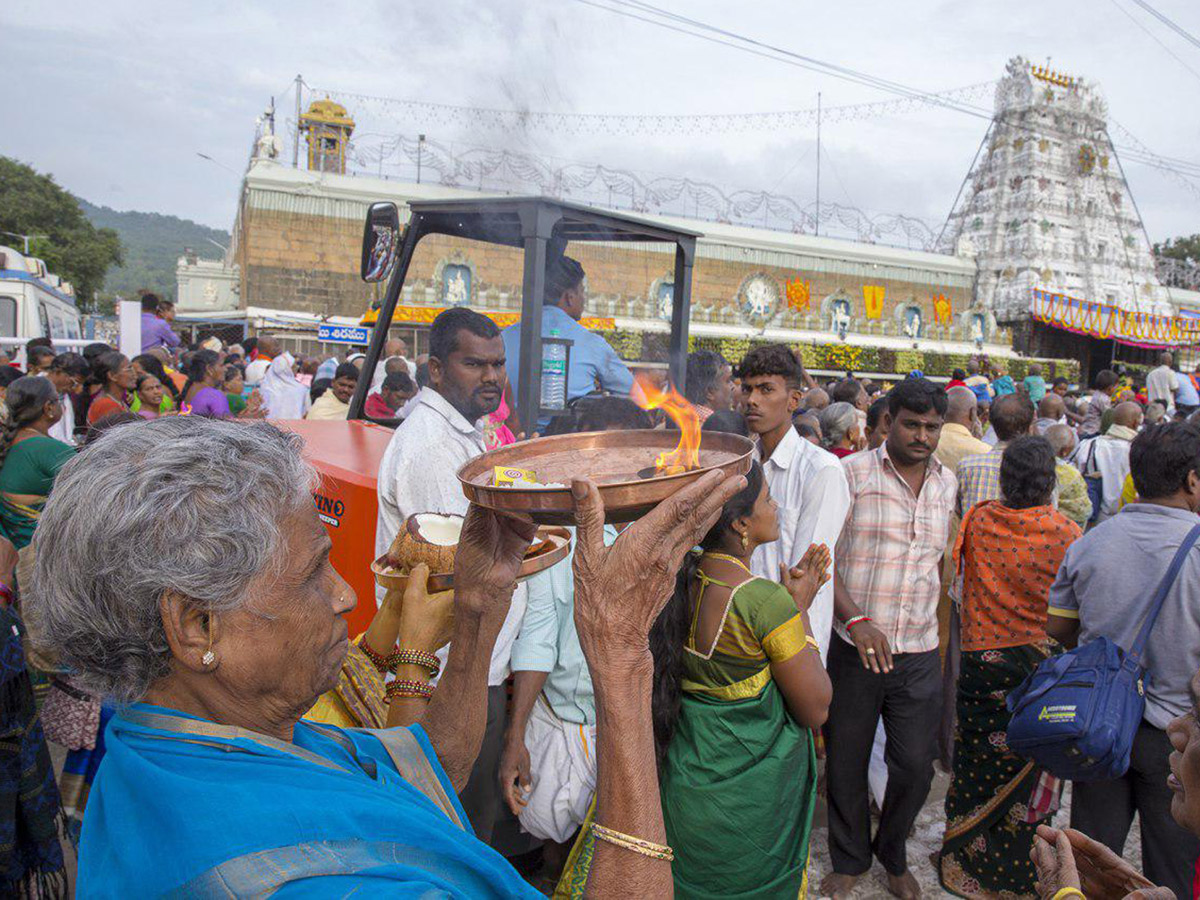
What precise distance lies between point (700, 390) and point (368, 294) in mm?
23448

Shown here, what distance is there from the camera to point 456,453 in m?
2.94

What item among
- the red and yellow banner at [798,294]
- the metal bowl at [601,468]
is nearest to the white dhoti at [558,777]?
the metal bowl at [601,468]

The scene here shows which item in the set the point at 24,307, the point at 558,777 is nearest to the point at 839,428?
the point at 558,777

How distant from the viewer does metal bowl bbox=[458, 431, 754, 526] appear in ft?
4.73

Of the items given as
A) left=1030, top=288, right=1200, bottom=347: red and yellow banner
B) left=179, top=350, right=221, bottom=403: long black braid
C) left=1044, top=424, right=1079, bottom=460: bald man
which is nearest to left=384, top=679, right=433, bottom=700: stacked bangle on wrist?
left=1044, top=424, right=1079, bottom=460: bald man

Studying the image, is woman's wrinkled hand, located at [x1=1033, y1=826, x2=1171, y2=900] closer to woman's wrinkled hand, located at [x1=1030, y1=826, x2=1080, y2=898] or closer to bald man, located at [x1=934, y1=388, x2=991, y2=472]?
woman's wrinkled hand, located at [x1=1030, y1=826, x2=1080, y2=898]

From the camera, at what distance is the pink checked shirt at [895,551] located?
367 cm

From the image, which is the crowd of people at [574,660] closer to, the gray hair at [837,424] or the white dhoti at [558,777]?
the white dhoti at [558,777]

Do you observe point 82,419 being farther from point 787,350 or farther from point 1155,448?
point 1155,448

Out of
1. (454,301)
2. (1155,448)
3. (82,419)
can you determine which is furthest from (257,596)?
(454,301)

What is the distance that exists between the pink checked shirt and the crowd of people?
0.01m

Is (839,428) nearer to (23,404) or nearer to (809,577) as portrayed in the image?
(809,577)

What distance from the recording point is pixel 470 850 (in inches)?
45.4

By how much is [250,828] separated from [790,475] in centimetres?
295
